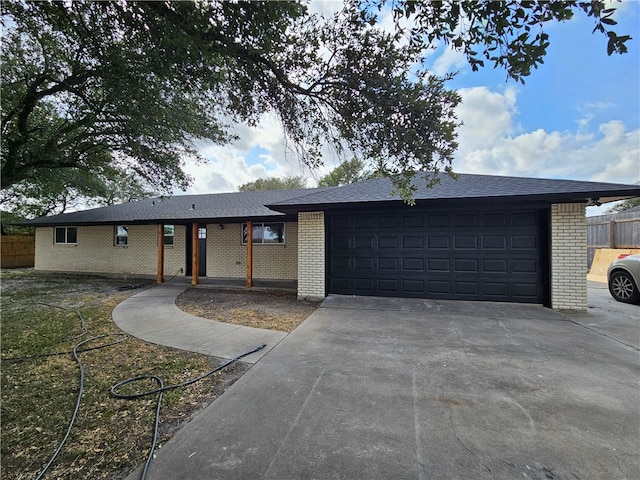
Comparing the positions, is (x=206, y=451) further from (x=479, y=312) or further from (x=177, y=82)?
(x=479, y=312)

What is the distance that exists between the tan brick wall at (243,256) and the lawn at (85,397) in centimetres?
571

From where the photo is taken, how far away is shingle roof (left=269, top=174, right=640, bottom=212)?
567cm

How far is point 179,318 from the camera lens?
583cm

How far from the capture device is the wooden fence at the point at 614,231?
10.6m

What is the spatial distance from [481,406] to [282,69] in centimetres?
429

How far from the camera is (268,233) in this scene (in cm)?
1099

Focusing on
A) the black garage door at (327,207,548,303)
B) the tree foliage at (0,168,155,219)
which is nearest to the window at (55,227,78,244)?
the tree foliage at (0,168,155,219)

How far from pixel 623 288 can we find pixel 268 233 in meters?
10.6

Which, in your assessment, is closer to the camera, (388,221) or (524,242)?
(524,242)

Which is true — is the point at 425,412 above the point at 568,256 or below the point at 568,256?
below

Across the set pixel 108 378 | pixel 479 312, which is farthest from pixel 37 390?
pixel 479 312

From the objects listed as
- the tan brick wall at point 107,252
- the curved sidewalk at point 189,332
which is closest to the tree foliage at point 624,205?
the curved sidewalk at point 189,332

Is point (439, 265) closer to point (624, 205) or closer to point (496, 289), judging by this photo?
point (496, 289)

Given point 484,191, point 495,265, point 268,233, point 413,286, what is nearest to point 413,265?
point 413,286
